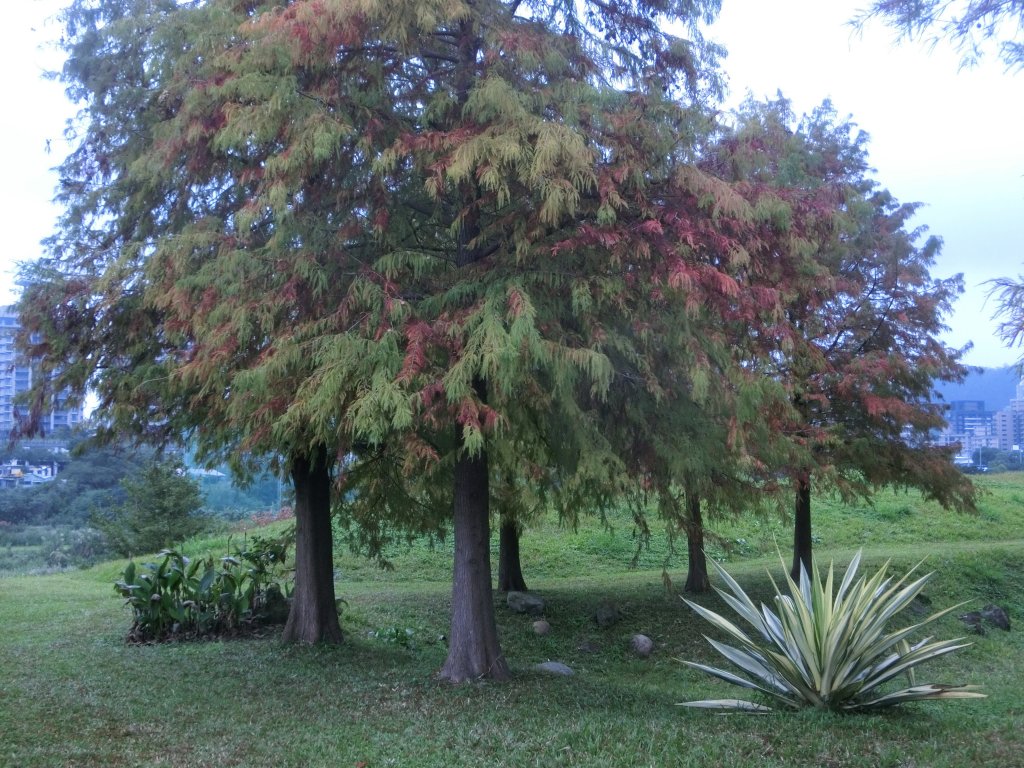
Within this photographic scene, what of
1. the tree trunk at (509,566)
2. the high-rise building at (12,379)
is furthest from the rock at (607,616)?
the high-rise building at (12,379)

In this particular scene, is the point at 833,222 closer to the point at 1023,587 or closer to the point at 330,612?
the point at 330,612

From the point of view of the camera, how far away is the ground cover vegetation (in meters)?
7.75

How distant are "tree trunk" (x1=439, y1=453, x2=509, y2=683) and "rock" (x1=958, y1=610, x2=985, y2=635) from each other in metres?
9.54

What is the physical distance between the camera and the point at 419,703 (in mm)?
8156

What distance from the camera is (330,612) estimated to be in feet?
37.2

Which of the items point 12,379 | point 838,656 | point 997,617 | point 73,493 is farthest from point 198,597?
point 73,493

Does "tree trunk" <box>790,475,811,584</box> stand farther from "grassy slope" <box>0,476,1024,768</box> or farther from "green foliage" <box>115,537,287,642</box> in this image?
"green foliage" <box>115,537,287,642</box>

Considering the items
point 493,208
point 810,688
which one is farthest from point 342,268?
point 810,688

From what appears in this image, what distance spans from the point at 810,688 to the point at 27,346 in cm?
852

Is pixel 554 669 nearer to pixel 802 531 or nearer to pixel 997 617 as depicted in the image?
pixel 802 531

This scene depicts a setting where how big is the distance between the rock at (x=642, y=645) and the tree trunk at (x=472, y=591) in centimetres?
389

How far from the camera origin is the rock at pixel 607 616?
14141 mm

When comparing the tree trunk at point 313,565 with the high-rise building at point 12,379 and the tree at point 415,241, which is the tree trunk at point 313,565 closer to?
the tree at point 415,241

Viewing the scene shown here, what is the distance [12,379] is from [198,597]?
11.8 ft
